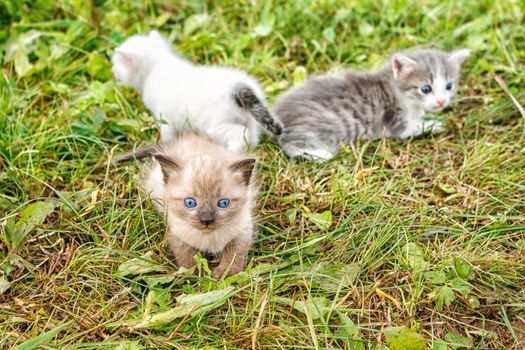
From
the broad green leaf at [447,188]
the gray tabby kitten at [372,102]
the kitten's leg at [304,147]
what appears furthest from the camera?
the gray tabby kitten at [372,102]

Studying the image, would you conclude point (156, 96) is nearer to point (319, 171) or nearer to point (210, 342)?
point (319, 171)

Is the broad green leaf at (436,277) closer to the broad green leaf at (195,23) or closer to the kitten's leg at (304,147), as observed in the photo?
the kitten's leg at (304,147)

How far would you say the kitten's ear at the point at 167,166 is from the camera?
2.93 m

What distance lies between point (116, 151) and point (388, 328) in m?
2.00

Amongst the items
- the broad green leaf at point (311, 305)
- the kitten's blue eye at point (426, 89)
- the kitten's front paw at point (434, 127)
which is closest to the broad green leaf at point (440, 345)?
the broad green leaf at point (311, 305)

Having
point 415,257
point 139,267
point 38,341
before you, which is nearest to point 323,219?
point 415,257

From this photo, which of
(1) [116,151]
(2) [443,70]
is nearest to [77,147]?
(1) [116,151]

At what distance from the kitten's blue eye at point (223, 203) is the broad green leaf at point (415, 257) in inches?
34.6

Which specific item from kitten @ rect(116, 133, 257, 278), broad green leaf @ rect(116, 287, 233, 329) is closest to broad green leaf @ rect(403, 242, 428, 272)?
kitten @ rect(116, 133, 257, 278)

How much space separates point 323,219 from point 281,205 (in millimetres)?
313

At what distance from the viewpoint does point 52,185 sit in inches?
136

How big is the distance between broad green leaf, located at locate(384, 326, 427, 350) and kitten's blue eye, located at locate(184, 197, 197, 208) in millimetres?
1065

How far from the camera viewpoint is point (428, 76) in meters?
4.20

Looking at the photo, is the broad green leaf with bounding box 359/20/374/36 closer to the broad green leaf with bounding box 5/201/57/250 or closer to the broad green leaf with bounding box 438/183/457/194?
the broad green leaf with bounding box 438/183/457/194
